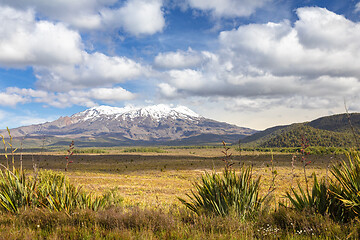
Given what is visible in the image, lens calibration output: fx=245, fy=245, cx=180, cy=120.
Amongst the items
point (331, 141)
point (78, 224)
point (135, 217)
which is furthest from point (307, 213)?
point (331, 141)

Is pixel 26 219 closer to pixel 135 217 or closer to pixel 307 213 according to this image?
pixel 135 217

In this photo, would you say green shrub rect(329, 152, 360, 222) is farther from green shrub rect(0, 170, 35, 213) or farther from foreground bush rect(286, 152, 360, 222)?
green shrub rect(0, 170, 35, 213)

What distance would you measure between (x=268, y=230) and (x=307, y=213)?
889 millimetres

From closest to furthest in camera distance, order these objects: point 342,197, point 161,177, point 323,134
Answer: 1. point 342,197
2. point 161,177
3. point 323,134

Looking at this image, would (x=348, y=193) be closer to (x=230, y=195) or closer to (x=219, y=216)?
(x=230, y=195)

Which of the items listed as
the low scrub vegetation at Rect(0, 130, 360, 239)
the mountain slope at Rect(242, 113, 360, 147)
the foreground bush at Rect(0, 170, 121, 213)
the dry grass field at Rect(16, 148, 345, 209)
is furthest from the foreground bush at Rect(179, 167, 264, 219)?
the mountain slope at Rect(242, 113, 360, 147)

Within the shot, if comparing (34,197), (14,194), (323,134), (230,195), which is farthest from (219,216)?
(323,134)

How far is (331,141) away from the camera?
308 feet

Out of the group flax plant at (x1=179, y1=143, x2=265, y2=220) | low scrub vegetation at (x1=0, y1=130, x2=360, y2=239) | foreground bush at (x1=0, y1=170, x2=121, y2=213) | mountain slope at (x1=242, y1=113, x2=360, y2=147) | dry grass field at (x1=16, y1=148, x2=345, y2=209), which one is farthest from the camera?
mountain slope at (x1=242, y1=113, x2=360, y2=147)

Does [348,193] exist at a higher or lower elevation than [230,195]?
higher

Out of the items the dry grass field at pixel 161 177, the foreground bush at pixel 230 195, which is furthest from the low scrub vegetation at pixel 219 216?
the dry grass field at pixel 161 177

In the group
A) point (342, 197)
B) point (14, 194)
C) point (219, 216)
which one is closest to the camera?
point (342, 197)

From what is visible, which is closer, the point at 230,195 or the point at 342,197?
the point at 342,197

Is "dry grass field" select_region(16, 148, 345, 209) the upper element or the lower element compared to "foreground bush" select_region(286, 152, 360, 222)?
lower
